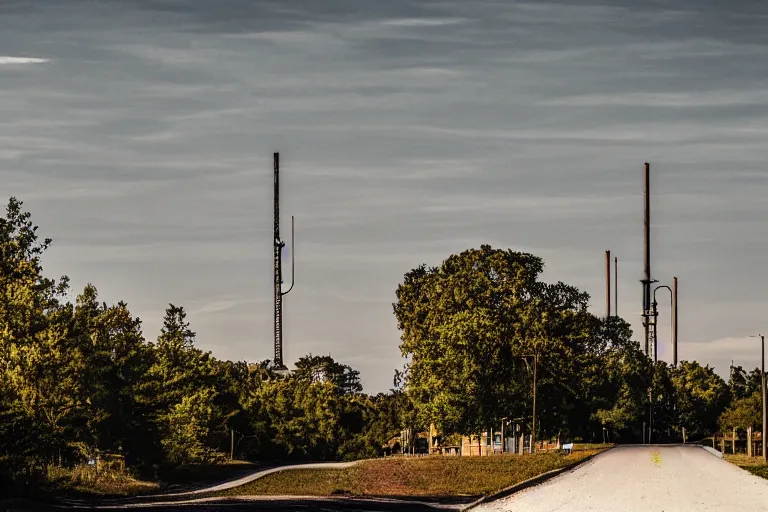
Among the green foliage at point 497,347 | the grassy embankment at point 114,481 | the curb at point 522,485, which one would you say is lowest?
the grassy embankment at point 114,481

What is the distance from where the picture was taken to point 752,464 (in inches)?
2810

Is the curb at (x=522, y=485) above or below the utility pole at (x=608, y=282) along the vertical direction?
below

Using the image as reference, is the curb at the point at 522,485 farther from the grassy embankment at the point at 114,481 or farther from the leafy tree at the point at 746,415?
the leafy tree at the point at 746,415

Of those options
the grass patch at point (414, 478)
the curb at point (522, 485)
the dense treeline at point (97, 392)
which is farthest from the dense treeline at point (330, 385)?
the curb at point (522, 485)

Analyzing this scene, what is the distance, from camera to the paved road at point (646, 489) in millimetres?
40375

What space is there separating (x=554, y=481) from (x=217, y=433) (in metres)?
41.0

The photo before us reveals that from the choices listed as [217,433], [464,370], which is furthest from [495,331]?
[217,433]

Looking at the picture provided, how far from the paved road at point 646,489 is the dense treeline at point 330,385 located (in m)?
17.0

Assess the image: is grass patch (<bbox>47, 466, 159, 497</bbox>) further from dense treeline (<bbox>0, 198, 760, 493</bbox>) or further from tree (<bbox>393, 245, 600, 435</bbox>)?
tree (<bbox>393, 245, 600, 435</bbox>)

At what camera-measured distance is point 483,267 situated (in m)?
92.0

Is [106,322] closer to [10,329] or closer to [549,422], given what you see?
[10,329]

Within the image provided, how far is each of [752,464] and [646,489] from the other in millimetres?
26112

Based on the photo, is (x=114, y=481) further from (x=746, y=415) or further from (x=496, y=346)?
(x=746, y=415)

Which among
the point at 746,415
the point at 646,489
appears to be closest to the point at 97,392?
the point at 646,489
